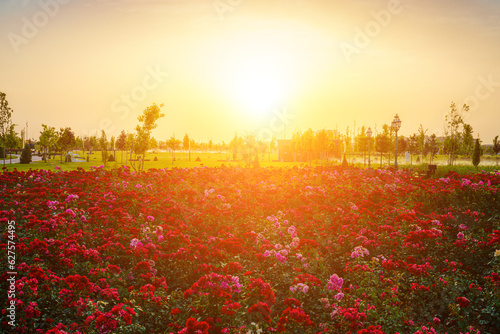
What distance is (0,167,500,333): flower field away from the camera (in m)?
5.00

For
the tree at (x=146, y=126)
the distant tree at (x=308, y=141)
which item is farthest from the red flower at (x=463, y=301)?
the distant tree at (x=308, y=141)

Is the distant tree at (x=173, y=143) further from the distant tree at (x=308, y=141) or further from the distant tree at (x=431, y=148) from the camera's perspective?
the distant tree at (x=431, y=148)

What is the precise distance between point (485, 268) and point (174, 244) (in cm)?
710

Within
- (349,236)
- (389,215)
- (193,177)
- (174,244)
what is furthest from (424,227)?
(193,177)

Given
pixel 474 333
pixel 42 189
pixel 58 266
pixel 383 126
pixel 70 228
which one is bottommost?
pixel 474 333

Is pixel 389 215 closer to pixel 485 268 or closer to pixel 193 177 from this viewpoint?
pixel 485 268

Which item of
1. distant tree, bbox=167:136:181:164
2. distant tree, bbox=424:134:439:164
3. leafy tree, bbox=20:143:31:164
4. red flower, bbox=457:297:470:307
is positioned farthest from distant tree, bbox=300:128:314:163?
red flower, bbox=457:297:470:307

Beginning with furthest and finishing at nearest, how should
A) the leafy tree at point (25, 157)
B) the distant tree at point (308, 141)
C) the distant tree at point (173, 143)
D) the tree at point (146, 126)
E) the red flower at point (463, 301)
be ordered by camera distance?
1. the distant tree at point (173, 143)
2. the distant tree at point (308, 141)
3. the leafy tree at point (25, 157)
4. the tree at point (146, 126)
5. the red flower at point (463, 301)

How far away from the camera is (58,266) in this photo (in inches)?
242

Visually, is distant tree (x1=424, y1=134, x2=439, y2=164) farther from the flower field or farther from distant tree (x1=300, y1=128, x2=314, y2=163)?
the flower field

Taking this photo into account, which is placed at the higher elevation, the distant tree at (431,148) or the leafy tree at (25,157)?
the distant tree at (431,148)

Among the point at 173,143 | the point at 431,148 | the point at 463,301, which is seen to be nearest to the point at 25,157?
the point at 173,143

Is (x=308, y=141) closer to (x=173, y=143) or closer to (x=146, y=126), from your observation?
(x=173, y=143)

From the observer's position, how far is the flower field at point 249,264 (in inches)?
197
